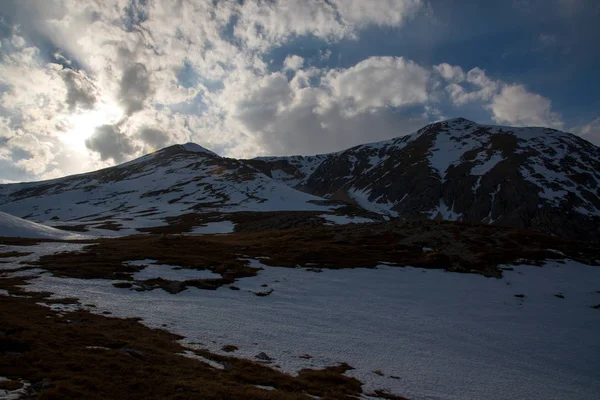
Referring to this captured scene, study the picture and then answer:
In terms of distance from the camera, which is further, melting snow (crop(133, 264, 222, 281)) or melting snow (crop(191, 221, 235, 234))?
melting snow (crop(191, 221, 235, 234))

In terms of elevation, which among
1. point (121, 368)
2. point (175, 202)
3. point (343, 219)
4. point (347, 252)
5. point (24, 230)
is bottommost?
point (121, 368)

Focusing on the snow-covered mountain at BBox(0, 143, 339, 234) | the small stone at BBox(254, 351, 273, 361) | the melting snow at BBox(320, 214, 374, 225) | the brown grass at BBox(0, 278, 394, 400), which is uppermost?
the snow-covered mountain at BBox(0, 143, 339, 234)

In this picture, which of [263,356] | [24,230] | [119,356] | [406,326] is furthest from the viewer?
[24,230]

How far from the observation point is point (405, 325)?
24031 millimetres

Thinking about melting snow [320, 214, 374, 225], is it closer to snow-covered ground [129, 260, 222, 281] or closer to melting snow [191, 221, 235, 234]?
melting snow [191, 221, 235, 234]

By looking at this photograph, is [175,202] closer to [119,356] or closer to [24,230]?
[24,230]

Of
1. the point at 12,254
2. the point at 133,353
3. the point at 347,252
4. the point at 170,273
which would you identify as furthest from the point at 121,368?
the point at 347,252

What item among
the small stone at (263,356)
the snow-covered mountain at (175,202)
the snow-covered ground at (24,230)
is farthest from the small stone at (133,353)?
the snow-covered mountain at (175,202)

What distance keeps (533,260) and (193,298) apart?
42514 millimetres

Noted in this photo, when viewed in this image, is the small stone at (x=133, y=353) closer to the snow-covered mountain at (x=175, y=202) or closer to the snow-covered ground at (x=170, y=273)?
the snow-covered ground at (x=170, y=273)

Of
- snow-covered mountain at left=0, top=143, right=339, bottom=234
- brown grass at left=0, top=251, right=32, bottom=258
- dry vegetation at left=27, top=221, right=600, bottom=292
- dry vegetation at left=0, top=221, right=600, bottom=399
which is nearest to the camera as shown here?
dry vegetation at left=0, top=221, right=600, bottom=399

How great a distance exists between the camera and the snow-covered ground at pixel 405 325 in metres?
16.9

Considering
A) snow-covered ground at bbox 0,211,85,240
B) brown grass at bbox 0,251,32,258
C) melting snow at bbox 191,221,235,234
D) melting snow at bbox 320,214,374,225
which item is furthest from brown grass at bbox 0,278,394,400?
melting snow at bbox 191,221,235,234

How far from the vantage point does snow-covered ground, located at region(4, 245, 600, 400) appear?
55.5 ft
